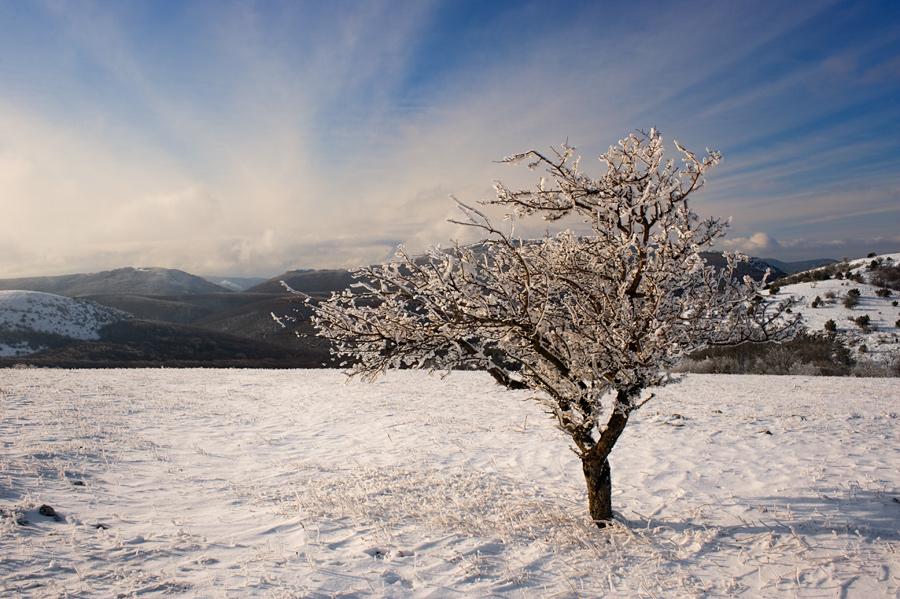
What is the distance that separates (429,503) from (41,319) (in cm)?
8935

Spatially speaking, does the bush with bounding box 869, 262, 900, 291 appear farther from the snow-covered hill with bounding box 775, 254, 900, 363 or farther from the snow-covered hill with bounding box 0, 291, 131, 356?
the snow-covered hill with bounding box 0, 291, 131, 356

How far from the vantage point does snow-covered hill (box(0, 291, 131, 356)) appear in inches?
2372

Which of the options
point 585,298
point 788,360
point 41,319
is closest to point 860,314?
point 788,360

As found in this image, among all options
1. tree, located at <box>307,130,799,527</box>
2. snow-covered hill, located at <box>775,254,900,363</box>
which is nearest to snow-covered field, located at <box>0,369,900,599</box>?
tree, located at <box>307,130,799,527</box>

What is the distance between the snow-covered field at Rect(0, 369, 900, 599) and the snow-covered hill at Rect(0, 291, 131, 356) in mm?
61586

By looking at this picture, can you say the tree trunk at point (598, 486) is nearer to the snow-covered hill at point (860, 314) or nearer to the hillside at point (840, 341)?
the hillside at point (840, 341)

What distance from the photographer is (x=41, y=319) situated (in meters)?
67.8

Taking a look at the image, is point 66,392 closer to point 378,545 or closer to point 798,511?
point 378,545

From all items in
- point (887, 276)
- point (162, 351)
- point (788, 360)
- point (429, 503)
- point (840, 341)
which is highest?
point (887, 276)

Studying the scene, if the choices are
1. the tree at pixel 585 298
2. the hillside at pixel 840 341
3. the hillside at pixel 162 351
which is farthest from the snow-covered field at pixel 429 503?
the hillside at pixel 162 351

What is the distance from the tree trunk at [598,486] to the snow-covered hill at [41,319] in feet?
260

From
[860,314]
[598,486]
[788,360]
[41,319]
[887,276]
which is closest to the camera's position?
[598,486]

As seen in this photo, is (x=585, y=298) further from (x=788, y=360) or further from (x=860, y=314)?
(x=860, y=314)

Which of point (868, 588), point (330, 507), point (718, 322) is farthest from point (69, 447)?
point (868, 588)
